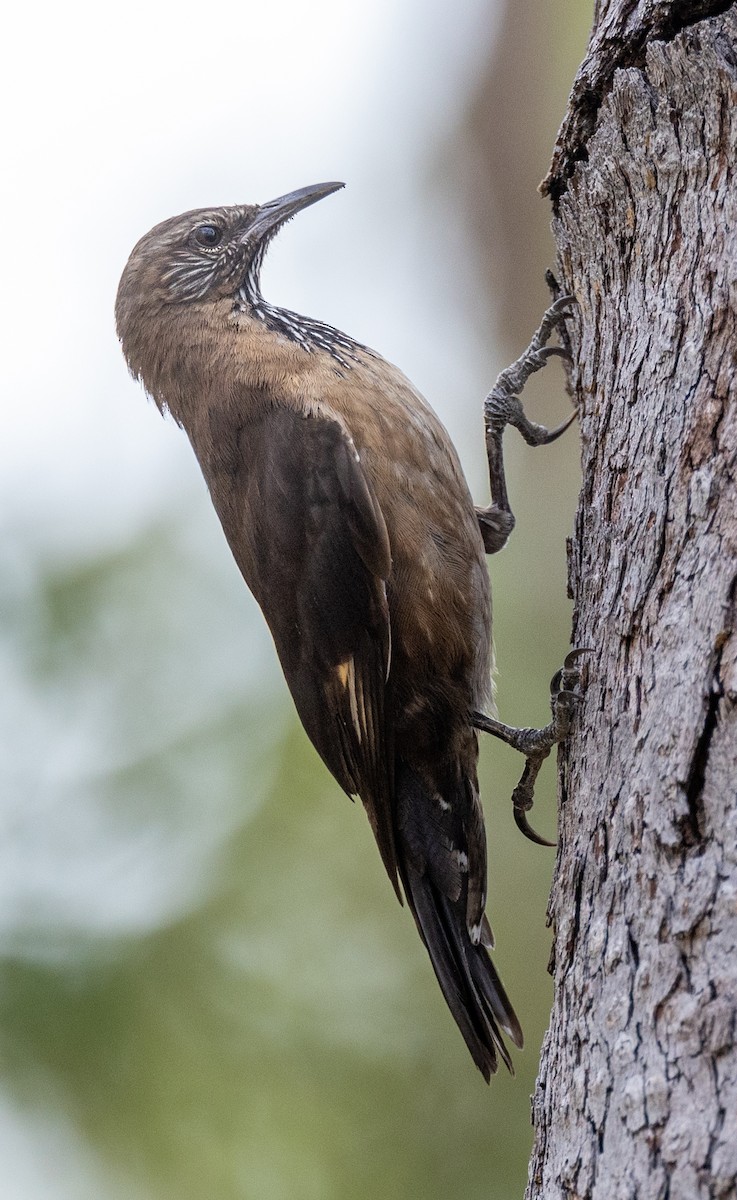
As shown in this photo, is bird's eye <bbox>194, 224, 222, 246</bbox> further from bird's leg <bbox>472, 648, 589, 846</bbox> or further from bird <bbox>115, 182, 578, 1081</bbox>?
bird's leg <bbox>472, 648, 589, 846</bbox>

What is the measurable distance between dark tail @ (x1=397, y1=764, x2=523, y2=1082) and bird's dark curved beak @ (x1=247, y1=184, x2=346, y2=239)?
2035 mm

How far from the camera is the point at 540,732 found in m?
2.85

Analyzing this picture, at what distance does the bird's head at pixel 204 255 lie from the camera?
3.94 metres

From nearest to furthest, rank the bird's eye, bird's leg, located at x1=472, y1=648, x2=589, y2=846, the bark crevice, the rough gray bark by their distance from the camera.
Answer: the rough gray bark → the bark crevice → bird's leg, located at x1=472, y1=648, x2=589, y2=846 → the bird's eye

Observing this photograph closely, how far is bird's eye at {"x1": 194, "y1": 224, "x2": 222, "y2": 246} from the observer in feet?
13.4

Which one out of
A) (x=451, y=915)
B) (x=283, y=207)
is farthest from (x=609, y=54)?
(x=451, y=915)

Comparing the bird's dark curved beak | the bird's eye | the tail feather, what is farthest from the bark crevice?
the tail feather

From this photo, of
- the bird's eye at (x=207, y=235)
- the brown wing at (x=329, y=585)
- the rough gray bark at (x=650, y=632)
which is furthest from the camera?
the bird's eye at (x=207, y=235)

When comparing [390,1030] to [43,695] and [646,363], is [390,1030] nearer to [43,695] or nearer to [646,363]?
[43,695]

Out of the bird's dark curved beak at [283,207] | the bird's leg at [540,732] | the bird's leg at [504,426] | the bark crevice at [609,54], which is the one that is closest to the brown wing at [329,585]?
the bird's leg at [540,732]

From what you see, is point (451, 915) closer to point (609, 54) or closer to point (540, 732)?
point (540, 732)

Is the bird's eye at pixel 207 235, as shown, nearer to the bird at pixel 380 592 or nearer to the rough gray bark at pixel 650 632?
the bird at pixel 380 592

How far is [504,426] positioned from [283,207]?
1.19 meters

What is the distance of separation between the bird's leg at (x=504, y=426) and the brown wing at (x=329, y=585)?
722mm
